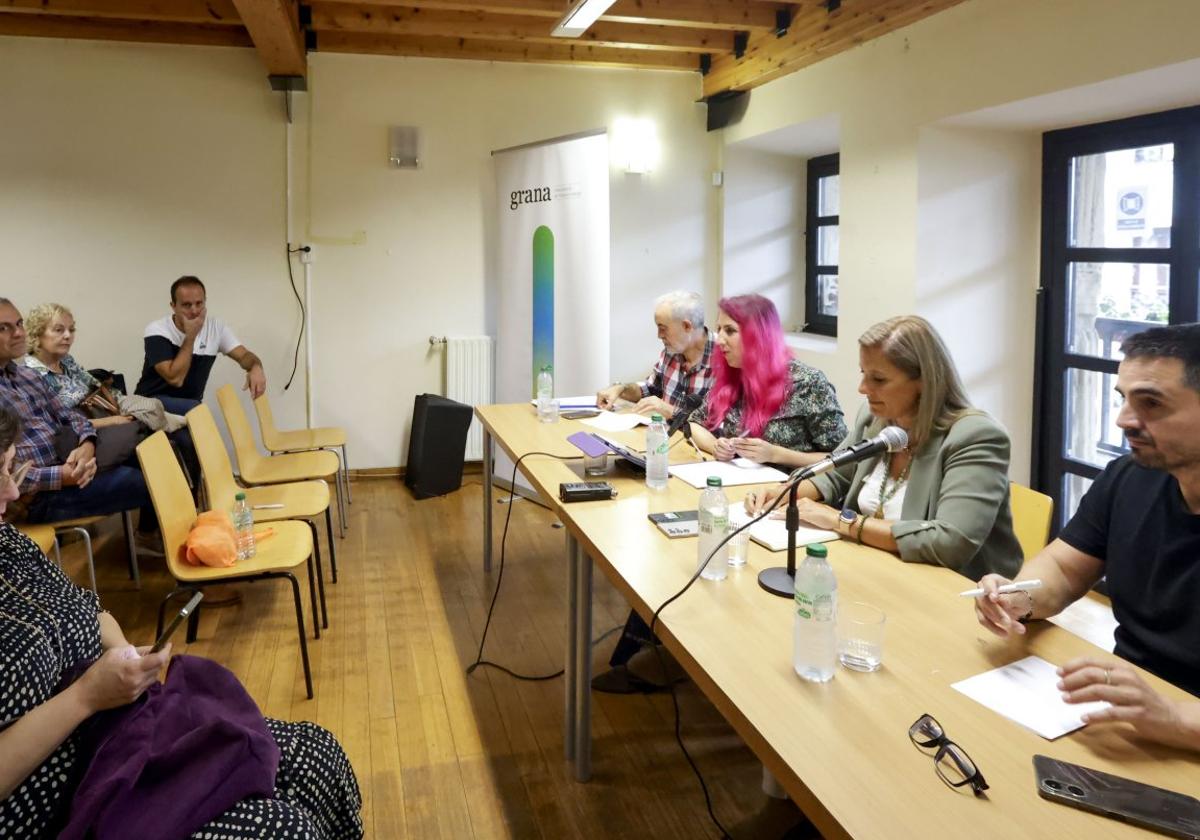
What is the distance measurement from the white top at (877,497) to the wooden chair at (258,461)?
254 centimetres

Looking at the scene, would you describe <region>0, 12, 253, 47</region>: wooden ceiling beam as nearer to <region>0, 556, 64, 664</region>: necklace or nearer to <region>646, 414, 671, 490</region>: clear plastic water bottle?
<region>646, 414, 671, 490</region>: clear plastic water bottle

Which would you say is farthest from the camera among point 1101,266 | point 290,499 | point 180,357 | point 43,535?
point 180,357

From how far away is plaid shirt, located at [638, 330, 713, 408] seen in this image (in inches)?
147

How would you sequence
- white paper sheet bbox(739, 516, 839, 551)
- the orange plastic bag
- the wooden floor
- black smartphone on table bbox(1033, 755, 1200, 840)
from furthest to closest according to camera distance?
the orange plastic bag < the wooden floor < white paper sheet bbox(739, 516, 839, 551) < black smartphone on table bbox(1033, 755, 1200, 840)

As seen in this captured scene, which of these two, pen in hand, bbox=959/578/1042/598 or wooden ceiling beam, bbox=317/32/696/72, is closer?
pen in hand, bbox=959/578/1042/598

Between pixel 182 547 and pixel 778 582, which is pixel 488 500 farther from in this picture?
pixel 778 582

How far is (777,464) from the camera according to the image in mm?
2877

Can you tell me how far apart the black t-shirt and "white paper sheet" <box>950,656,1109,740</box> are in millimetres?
250

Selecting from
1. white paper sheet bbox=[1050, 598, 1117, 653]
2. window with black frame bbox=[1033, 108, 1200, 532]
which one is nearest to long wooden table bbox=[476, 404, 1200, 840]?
white paper sheet bbox=[1050, 598, 1117, 653]

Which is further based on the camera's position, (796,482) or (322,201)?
(322,201)

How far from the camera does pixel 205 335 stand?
4.75 metres

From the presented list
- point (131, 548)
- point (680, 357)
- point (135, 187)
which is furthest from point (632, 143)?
point (131, 548)

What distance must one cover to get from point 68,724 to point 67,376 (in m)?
3.00

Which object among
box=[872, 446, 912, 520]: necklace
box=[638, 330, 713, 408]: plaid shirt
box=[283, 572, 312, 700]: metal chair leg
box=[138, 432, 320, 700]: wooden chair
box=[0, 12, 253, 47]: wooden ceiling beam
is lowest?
box=[283, 572, 312, 700]: metal chair leg
